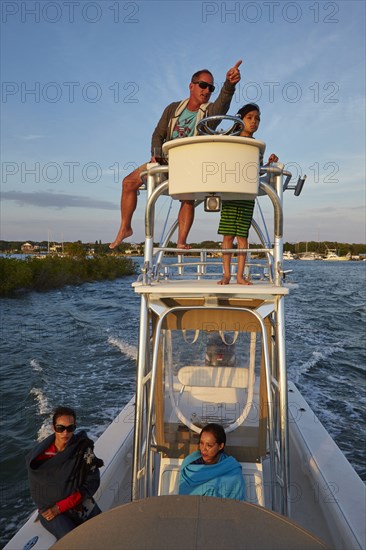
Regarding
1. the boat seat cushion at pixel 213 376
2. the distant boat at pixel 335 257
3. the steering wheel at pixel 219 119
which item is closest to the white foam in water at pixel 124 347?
the boat seat cushion at pixel 213 376

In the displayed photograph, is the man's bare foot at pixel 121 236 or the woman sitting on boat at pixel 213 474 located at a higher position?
the man's bare foot at pixel 121 236

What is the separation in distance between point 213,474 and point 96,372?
32.2 feet

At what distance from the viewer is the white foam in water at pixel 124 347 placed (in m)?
14.4

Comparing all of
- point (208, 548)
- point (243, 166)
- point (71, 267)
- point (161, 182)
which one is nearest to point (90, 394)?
point (161, 182)

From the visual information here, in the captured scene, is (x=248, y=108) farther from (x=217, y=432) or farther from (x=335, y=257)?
(x=335, y=257)

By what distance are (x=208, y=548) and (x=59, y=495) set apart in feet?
7.75

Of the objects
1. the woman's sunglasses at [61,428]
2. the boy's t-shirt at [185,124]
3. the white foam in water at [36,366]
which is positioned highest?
the boy's t-shirt at [185,124]

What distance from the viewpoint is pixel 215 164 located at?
285 centimetres

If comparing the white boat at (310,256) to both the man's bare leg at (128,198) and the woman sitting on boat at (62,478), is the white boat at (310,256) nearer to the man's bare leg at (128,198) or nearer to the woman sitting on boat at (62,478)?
the man's bare leg at (128,198)

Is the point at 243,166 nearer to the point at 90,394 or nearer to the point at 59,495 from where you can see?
the point at 59,495

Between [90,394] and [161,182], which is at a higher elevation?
[161,182]

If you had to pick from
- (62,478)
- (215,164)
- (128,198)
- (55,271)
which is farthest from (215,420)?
(55,271)

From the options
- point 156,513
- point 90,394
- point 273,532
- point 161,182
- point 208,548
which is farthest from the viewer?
point 90,394

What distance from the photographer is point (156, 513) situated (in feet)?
5.88
